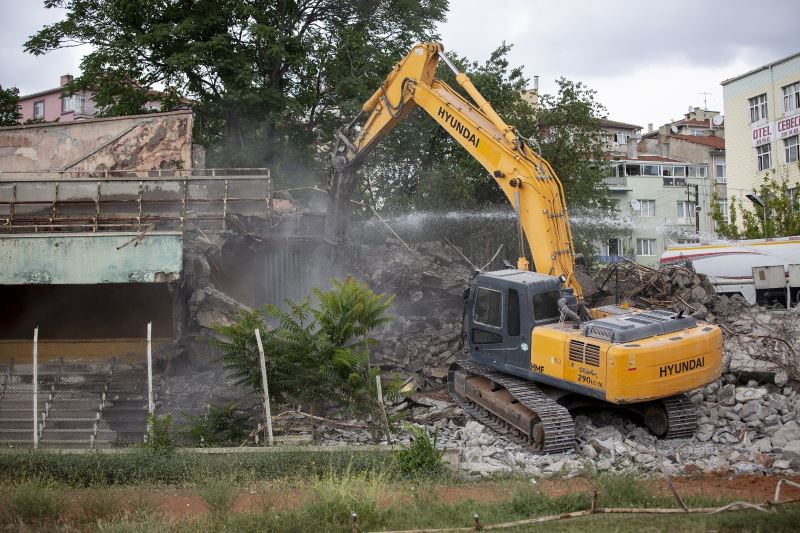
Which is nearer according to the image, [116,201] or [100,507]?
[100,507]

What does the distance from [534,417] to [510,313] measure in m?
1.81

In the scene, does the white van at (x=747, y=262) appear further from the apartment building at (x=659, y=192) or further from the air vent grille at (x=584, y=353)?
the apartment building at (x=659, y=192)

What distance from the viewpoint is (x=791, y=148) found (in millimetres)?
40094

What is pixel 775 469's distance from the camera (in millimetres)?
10086

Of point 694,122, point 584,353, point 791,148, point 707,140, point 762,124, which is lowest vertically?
point 584,353

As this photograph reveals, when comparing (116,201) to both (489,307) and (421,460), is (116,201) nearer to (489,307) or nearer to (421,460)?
(489,307)

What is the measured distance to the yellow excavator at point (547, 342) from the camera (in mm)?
11289

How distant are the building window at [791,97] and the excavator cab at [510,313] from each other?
3266 cm

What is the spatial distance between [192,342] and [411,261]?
5.91 metres

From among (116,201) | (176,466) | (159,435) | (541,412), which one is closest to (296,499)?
(176,466)

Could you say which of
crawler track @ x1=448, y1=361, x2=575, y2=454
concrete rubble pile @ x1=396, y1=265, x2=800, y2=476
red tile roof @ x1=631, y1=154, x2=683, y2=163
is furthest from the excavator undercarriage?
red tile roof @ x1=631, y1=154, x2=683, y2=163

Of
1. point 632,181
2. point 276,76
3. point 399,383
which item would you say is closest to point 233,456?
point 399,383

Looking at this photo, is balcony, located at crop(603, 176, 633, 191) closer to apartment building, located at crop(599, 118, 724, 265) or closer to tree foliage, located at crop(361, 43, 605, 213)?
apartment building, located at crop(599, 118, 724, 265)

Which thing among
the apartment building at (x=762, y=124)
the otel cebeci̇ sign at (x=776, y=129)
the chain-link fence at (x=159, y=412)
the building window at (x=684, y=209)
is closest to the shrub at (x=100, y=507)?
the chain-link fence at (x=159, y=412)
